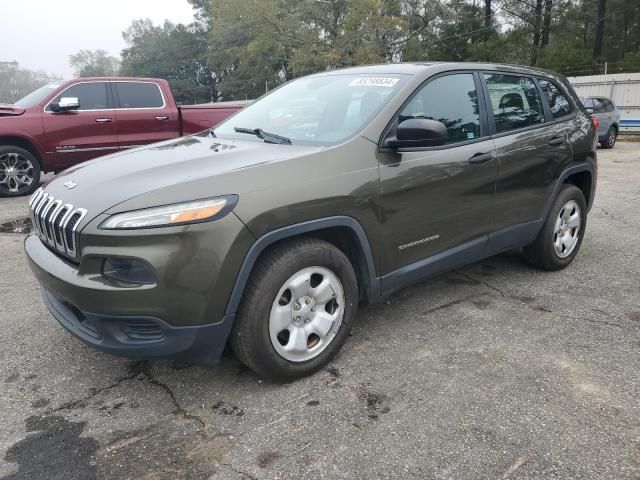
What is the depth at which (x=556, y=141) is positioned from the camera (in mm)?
4133

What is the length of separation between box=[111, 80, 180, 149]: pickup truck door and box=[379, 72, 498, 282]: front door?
652 centimetres

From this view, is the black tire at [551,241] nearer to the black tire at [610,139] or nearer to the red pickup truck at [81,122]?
the red pickup truck at [81,122]

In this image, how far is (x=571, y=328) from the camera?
11.1ft

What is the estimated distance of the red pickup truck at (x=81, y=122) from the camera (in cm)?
789

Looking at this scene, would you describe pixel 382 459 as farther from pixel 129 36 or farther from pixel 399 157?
pixel 129 36

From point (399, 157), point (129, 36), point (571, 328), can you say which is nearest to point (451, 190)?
point (399, 157)

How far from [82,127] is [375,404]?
291 inches

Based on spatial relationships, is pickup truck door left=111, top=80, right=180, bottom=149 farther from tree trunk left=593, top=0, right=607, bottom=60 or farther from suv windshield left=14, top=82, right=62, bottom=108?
tree trunk left=593, top=0, right=607, bottom=60

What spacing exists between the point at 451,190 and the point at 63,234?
88.6 inches

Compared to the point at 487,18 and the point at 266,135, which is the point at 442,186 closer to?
the point at 266,135

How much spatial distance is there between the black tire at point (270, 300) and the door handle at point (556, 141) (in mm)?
2288

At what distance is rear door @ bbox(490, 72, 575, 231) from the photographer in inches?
147

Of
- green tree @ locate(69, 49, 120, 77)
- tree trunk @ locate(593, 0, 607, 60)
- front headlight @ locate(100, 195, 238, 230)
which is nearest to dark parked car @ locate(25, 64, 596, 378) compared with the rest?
front headlight @ locate(100, 195, 238, 230)

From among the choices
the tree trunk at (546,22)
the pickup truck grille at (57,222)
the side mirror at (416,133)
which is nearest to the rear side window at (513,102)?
the side mirror at (416,133)
